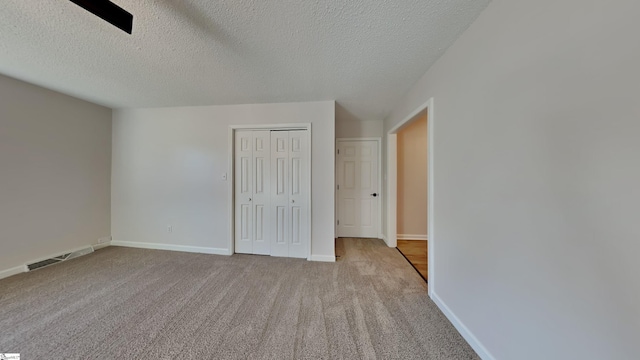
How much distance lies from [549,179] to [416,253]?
8.93ft

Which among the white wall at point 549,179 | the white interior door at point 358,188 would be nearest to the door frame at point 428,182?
the white wall at point 549,179

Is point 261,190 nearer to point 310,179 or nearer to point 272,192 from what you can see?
point 272,192

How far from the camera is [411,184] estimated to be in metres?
4.09

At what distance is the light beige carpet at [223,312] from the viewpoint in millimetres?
1481

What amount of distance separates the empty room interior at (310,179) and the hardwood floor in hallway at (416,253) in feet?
0.18

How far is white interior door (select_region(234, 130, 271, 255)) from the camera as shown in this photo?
3.22 meters

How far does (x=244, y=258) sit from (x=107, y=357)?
173 centimetres

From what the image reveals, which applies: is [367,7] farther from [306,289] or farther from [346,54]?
[306,289]

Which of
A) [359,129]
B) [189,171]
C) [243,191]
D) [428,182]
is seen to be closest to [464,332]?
[428,182]

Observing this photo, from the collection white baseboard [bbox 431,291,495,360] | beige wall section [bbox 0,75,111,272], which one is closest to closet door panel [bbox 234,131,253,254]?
beige wall section [bbox 0,75,111,272]

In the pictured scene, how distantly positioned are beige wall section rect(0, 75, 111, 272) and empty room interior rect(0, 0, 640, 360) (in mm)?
23

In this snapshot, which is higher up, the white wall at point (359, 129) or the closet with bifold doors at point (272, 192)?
the white wall at point (359, 129)

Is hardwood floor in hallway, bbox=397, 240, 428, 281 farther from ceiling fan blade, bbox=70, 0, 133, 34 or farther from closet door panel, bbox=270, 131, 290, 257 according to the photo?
ceiling fan blade, bbox=70, 0, 133, 34

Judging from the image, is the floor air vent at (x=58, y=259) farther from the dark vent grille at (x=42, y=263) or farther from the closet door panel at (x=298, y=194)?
the closet door panel at (x=298, y=194)
